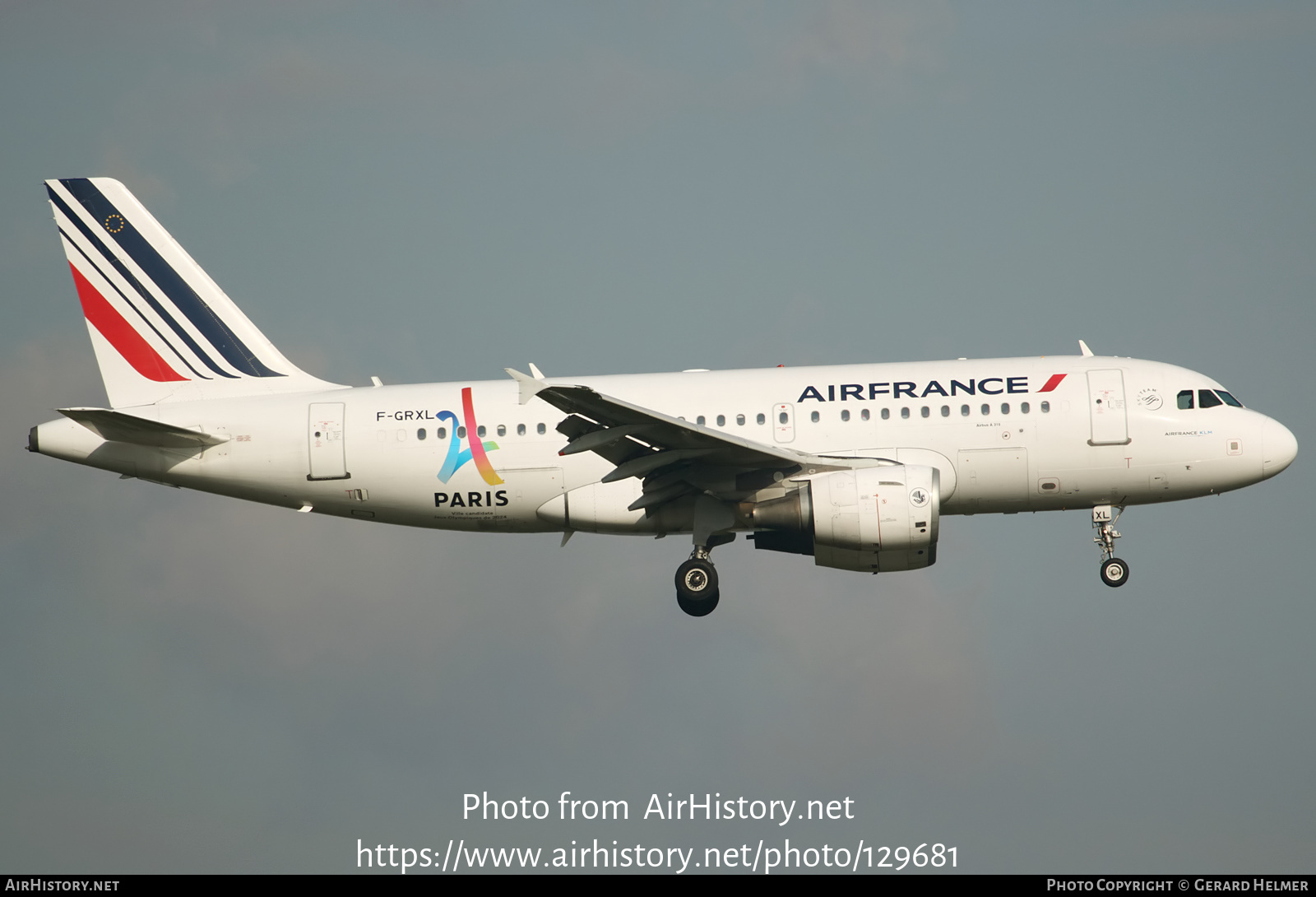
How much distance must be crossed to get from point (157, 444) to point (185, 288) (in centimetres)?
479

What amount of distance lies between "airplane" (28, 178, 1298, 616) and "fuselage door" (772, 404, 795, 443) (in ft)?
0.12

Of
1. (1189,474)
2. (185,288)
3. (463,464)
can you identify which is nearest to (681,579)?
(463,464)

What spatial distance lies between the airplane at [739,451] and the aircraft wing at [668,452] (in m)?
0.05

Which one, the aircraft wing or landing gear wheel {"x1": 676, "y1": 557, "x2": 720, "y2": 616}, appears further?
landing gear wheel {"x1": 676, "y1": 557, "x2": 720, "y2": 616}

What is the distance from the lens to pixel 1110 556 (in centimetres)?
3192

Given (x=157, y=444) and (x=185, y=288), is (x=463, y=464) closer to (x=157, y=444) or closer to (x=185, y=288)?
(x=157, y=444)

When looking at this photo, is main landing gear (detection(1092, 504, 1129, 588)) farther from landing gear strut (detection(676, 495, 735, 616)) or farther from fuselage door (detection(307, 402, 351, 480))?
fuselage door (detection(307, 402, 351, 480))

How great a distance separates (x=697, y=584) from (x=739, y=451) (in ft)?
12.1

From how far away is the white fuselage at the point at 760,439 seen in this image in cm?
3066

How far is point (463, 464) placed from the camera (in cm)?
3173

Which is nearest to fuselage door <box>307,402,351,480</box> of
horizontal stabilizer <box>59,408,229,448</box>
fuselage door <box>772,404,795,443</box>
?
horizontal stabilizer <box>59,408,229,448</box>

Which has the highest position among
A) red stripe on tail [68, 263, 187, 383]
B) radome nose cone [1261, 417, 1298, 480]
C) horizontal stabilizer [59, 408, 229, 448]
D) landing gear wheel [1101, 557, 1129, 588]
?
red stripe on tail [68, 263, 187, 383]

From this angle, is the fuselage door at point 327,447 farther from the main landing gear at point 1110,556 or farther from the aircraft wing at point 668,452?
the main landing gear at point 1110,556

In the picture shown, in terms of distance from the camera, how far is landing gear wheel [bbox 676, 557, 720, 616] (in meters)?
31.5
